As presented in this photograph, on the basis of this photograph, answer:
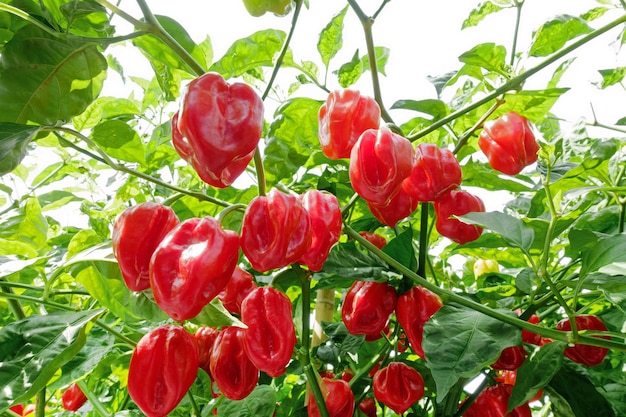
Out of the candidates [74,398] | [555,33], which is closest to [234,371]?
[74,398]

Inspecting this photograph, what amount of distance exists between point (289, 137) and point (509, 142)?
17.7 inches

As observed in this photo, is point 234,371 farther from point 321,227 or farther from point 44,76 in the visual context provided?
point 44,76

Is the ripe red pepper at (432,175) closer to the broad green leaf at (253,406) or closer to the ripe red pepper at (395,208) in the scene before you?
the ripe red pepper at (395,208)

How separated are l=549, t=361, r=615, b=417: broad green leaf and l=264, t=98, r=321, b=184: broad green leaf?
2.10ft

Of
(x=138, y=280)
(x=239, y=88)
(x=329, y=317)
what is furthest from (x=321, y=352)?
(x=239, y=88)

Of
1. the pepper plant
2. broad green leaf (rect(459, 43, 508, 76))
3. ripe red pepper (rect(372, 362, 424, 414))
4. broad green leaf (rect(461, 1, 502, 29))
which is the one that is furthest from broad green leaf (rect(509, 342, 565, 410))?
broad green leaf (rect(461, 1, 502, 29))

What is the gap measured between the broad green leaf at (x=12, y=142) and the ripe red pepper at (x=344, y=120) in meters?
0.49

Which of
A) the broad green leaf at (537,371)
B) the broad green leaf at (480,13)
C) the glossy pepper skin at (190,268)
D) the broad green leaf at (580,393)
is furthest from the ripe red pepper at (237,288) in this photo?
the broad green leaf at (480,13)

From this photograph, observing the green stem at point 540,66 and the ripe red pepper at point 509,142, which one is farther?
the ripe red pepper at point 509,142

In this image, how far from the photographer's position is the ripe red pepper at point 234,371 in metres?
1.03

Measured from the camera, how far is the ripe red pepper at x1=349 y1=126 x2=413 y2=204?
36.4 inches

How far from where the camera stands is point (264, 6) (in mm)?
919

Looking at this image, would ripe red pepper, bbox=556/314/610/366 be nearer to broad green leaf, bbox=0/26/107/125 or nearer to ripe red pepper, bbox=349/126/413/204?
ripe red pepper, bbox=349/126/413/204

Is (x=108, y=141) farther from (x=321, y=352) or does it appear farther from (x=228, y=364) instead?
(x=321, y=352)
